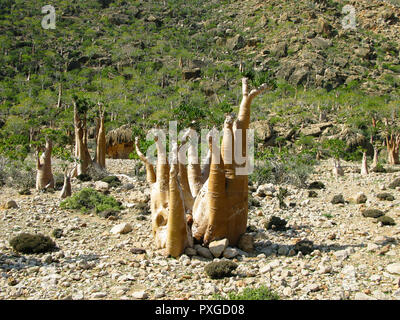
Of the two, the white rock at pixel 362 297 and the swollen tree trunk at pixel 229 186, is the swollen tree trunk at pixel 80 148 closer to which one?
the swollen tree trunk at pixel 229 186

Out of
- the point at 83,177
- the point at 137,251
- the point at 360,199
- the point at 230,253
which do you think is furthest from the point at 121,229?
the point at 83,177

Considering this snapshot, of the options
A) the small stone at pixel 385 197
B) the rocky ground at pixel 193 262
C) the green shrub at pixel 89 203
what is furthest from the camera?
the small stone at pixel 385 197

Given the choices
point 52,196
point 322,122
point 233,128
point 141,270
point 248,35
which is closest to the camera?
point 141,270

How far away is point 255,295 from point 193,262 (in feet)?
7.10

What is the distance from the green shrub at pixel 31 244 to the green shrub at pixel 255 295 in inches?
192

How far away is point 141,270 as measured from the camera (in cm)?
743

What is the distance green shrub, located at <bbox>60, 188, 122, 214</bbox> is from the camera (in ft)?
42.7

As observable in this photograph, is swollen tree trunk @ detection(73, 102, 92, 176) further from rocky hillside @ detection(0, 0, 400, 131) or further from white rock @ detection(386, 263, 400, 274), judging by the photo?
rocky hillside @ detection(0, 0, 400, 131)

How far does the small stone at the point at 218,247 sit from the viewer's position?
820 centimetres

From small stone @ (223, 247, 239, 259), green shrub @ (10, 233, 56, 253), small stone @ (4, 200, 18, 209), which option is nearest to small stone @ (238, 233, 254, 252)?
small stone @ (223, 247, 239, 259)

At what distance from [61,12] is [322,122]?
80640 millimetres

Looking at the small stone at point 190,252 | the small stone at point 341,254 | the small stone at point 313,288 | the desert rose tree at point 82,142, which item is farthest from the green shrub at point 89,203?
the small stone at point 313,288
